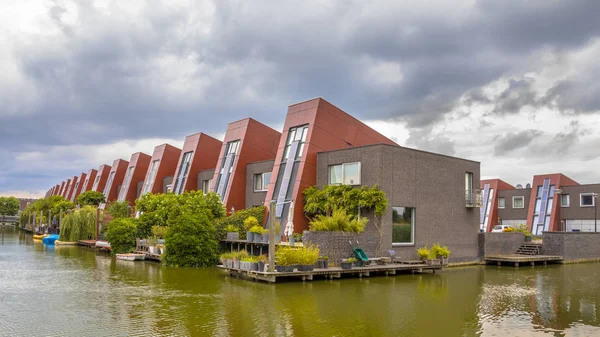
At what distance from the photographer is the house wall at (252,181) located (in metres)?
35.8

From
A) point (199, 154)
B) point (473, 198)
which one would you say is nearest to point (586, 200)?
point (473, 198)

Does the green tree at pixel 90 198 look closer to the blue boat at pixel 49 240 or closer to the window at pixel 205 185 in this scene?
the blue boat at pixel 49 240

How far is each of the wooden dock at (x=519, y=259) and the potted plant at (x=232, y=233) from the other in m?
14.9

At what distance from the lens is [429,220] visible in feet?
93.7

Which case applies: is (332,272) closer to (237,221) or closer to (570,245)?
(237,221)

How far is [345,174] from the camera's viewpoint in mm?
28328

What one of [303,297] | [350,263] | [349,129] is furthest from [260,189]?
[303,297]

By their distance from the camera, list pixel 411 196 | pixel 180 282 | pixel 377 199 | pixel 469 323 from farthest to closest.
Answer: pixel 411 196 → pixel 377 199 → pixel 180 282 → pixel 469 323

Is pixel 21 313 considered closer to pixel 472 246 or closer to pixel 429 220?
pixel 429 220

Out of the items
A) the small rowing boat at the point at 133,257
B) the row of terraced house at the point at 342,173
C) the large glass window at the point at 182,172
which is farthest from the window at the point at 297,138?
the large glass window at the point at 182,172

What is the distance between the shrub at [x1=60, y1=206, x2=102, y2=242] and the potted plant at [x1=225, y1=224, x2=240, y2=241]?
21293mm

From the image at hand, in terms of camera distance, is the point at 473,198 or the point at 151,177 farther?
the point at 151,177

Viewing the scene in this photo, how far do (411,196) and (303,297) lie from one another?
41.1 feet

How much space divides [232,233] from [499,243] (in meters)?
16.7
